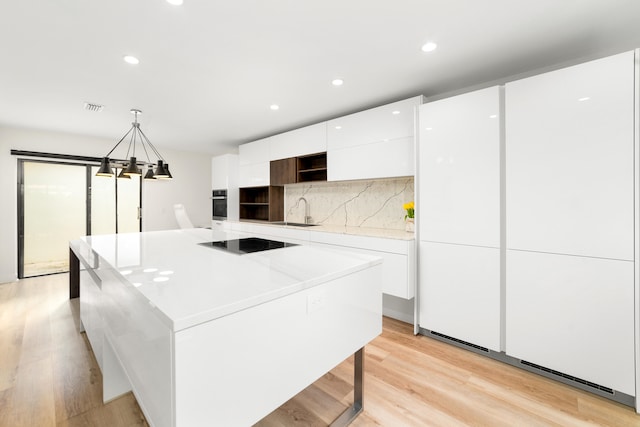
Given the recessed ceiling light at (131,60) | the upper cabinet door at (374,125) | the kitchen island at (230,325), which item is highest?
the recessed ceiling light at (131,60)

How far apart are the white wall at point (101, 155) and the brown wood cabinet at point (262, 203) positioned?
1616 millimetres

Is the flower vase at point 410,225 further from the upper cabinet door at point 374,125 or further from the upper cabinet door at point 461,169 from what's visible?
the upper cabinet door at point 374,125

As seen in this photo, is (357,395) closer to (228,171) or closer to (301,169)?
(301,169)

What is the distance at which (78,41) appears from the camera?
200 centimetres

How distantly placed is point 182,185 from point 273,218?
2.67m

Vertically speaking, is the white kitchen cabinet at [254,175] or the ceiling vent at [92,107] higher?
the ceiling vent at [92,107]

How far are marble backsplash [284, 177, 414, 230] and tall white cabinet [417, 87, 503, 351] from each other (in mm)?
721

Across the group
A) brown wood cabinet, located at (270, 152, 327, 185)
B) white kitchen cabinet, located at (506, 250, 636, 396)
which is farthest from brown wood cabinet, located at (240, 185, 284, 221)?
white kitchen cabinet, located at (506, 250, 636, 396)

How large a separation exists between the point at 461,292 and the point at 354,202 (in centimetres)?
185

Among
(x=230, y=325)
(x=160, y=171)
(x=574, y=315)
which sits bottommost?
(x=574, y=315)

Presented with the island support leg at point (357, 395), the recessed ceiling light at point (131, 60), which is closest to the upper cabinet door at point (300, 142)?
the recessed ceiling light at point (131, 60)

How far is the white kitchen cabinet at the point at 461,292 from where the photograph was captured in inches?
87.7

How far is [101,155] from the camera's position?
5.04 metres

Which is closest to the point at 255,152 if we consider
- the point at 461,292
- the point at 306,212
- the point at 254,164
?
the point at 254,164
